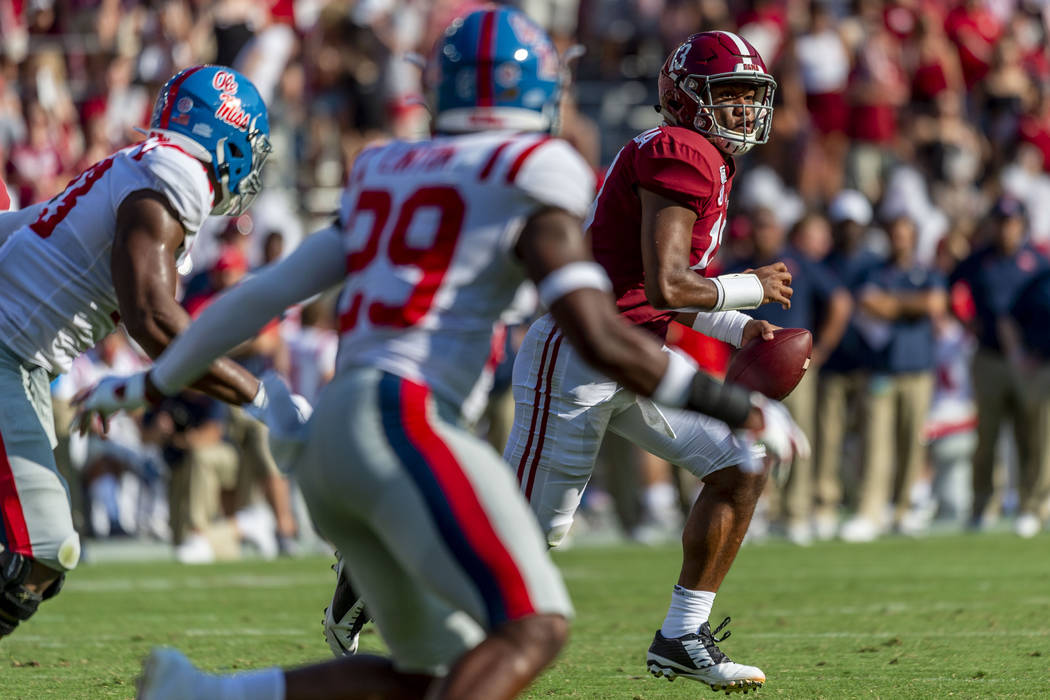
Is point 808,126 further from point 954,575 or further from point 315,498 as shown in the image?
point 315,498

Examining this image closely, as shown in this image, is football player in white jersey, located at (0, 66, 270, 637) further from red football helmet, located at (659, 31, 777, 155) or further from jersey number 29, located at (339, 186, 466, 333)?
red football helmet, located at (659, 31, 777, 155)

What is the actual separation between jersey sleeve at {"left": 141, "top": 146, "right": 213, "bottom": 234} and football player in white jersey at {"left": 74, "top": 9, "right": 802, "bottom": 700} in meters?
1.28

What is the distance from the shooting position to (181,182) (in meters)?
4.91

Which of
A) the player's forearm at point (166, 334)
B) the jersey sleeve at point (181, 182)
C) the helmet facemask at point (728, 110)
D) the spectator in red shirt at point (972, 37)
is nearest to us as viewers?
the player's forearm at point (166, 334)

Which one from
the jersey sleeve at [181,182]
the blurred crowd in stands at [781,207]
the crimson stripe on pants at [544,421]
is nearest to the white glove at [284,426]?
the jersey sleeve at [181,182]

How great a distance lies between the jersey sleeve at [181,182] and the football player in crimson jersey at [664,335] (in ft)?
3.79

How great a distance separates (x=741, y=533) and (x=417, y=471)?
2385 millimetres

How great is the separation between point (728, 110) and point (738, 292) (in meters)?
0.70

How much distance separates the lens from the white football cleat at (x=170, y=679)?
11.6 feet

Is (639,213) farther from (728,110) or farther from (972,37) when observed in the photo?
(972,37)

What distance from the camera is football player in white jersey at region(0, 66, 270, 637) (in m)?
4.74

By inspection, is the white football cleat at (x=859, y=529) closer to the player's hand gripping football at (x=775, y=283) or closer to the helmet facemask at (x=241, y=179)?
the player's hand gripping football at (x=775, y=283)

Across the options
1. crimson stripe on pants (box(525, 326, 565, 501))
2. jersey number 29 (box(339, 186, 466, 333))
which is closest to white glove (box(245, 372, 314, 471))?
jersey number 29 (box(339, 186, 466, 333))

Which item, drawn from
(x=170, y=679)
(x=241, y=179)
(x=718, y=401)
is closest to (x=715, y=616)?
(x=241, y=179)
